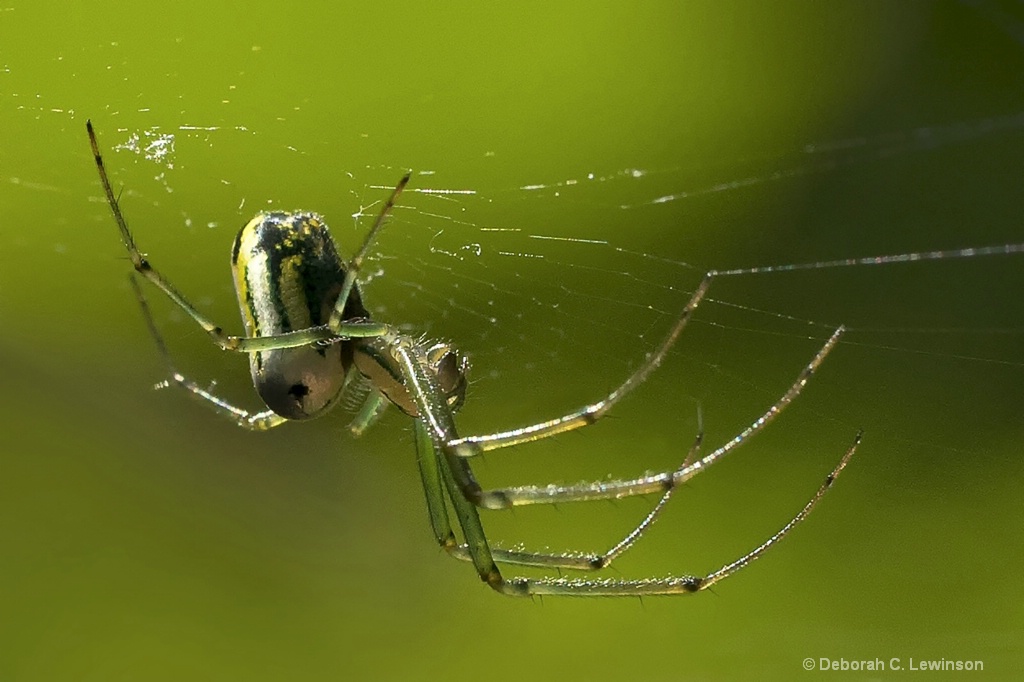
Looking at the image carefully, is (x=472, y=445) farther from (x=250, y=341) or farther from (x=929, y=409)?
(x=929, y=409)

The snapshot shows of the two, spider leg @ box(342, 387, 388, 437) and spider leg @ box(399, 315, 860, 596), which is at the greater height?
spider leg @ box(342, 387, 388, 437)

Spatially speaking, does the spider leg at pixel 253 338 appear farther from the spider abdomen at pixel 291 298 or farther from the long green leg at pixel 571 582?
the long green leg at pixel 571 582

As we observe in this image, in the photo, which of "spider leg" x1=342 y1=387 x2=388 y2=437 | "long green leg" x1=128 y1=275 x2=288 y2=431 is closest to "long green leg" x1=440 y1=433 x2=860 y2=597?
"spider leg" x1=342 y1=387 x2=388 y2=437

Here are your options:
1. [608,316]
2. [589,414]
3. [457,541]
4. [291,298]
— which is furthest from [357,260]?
[608,316]

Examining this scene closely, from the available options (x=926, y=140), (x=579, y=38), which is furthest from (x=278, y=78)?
(x=926, y=140)

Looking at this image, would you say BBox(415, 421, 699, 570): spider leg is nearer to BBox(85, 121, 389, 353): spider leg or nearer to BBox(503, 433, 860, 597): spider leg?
BBox(503, 433, 860, 597): spider leg

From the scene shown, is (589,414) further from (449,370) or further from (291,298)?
(291,298)

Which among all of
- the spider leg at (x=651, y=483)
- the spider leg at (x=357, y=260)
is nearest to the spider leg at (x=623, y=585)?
the spider leg at (x=651, y=483)
